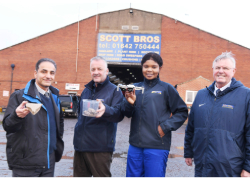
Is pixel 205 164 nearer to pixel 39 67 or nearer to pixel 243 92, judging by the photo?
pixel 243 92

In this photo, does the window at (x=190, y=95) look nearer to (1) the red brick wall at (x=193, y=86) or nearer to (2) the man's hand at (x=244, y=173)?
(1) the red brick wall at (x=193, y=86)

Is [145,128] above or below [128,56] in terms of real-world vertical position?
below

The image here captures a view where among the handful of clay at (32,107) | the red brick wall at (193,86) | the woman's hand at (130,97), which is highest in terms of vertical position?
the red brick wall at (193,86)

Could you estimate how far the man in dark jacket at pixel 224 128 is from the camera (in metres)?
2.65

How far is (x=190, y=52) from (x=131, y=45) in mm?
6417

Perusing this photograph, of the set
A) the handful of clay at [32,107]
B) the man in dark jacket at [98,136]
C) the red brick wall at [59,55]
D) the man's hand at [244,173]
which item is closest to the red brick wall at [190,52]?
the red brick wall at [59,55]

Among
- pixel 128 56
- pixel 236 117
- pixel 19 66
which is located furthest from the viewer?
pixel 19 66

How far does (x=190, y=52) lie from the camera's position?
78.6ft

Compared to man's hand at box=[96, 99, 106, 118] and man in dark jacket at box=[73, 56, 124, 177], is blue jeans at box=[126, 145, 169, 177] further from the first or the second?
man's hand at box=[96, 99, 106, 118]

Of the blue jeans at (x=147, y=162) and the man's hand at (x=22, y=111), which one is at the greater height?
Result: the man's hand at (x=22, y=111)

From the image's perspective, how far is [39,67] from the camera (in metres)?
2.82

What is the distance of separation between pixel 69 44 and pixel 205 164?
2420 centimetres

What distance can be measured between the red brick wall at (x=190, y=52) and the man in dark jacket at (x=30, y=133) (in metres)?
22.0

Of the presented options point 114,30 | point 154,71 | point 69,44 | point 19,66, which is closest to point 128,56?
point 114,30
